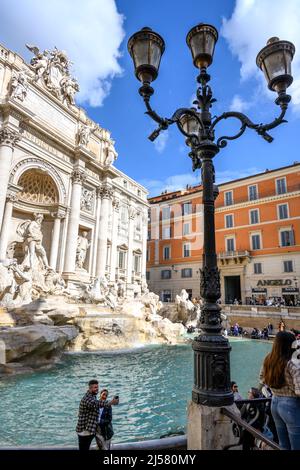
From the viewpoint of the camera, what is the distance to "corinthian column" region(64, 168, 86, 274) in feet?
55.8

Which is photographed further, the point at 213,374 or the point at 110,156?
the point at 110,156

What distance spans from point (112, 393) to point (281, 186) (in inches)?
912

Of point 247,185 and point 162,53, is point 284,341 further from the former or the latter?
point 247,185

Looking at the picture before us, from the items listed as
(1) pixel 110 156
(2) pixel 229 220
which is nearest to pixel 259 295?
(2) pixel 229 220

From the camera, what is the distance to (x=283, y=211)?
2372 cm

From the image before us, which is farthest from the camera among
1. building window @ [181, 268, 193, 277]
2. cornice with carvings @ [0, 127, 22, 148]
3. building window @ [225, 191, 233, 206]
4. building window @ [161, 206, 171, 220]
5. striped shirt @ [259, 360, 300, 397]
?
building window @ [161, 206, 171, 220]

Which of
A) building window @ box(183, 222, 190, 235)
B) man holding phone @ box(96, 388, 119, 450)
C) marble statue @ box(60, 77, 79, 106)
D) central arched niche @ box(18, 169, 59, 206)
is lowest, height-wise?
man holding phone @ box(96, 388, 119, 450)

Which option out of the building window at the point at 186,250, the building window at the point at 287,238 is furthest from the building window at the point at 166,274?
the building window at the point at 287,238

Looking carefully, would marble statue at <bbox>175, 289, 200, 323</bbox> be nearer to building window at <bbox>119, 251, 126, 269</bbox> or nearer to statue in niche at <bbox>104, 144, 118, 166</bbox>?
building window at <bbox>119, 251, 126, 269</bbox>

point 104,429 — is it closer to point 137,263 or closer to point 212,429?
point 212,429

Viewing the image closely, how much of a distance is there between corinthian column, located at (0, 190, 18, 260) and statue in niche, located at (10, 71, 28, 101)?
5.11 m

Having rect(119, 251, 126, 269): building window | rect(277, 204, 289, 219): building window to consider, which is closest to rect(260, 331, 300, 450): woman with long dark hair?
rect(119, 251, 126, 269): building window

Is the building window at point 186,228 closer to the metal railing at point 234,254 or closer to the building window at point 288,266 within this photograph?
the metal railing at point 234,254
